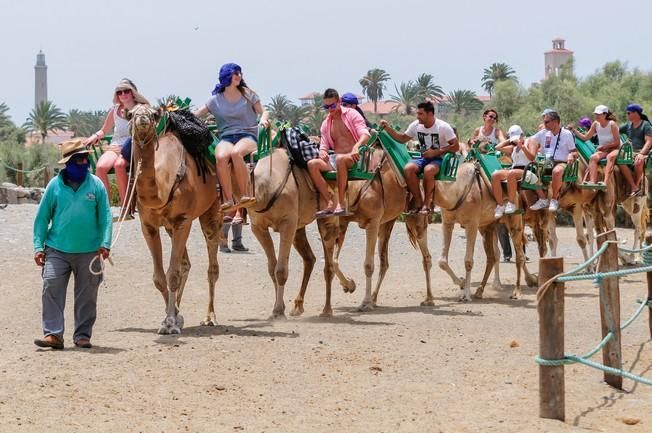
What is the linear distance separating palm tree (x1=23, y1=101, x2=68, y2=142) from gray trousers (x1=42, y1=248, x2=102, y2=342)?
81.7 meters

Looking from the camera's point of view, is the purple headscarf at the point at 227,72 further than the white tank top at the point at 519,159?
No

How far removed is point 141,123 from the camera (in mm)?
11648

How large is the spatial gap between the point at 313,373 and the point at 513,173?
791cm

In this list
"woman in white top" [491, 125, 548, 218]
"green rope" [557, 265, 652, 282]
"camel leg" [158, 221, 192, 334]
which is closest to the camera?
"green rope" [557, 265, 652, 282]

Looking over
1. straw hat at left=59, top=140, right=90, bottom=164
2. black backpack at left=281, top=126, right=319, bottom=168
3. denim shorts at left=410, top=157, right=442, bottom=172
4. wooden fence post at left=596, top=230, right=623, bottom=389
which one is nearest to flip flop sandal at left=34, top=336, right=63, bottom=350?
straw hat at left=59, top=140, right=90, bottom=164

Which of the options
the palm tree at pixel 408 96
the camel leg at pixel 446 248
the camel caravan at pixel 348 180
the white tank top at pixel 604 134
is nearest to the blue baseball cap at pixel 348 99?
the camel caravan at pixel 348 180

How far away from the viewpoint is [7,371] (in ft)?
32.4

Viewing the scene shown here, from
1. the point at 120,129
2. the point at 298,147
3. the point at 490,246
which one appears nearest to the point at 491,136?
the point at 490,246

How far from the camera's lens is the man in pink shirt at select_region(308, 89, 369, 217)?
14547 millimetres

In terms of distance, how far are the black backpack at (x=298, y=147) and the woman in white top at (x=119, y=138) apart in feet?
7.66

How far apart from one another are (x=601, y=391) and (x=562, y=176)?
854cm

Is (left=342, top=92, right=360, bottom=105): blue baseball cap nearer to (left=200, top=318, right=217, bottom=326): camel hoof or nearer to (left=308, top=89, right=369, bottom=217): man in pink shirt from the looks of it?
(left=308, top=89, right=369, bottom=217): man in pink shirt

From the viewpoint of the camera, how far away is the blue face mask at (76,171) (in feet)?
36.6

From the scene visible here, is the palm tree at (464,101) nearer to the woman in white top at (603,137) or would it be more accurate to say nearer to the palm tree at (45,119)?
the palm tree at (45,119)
